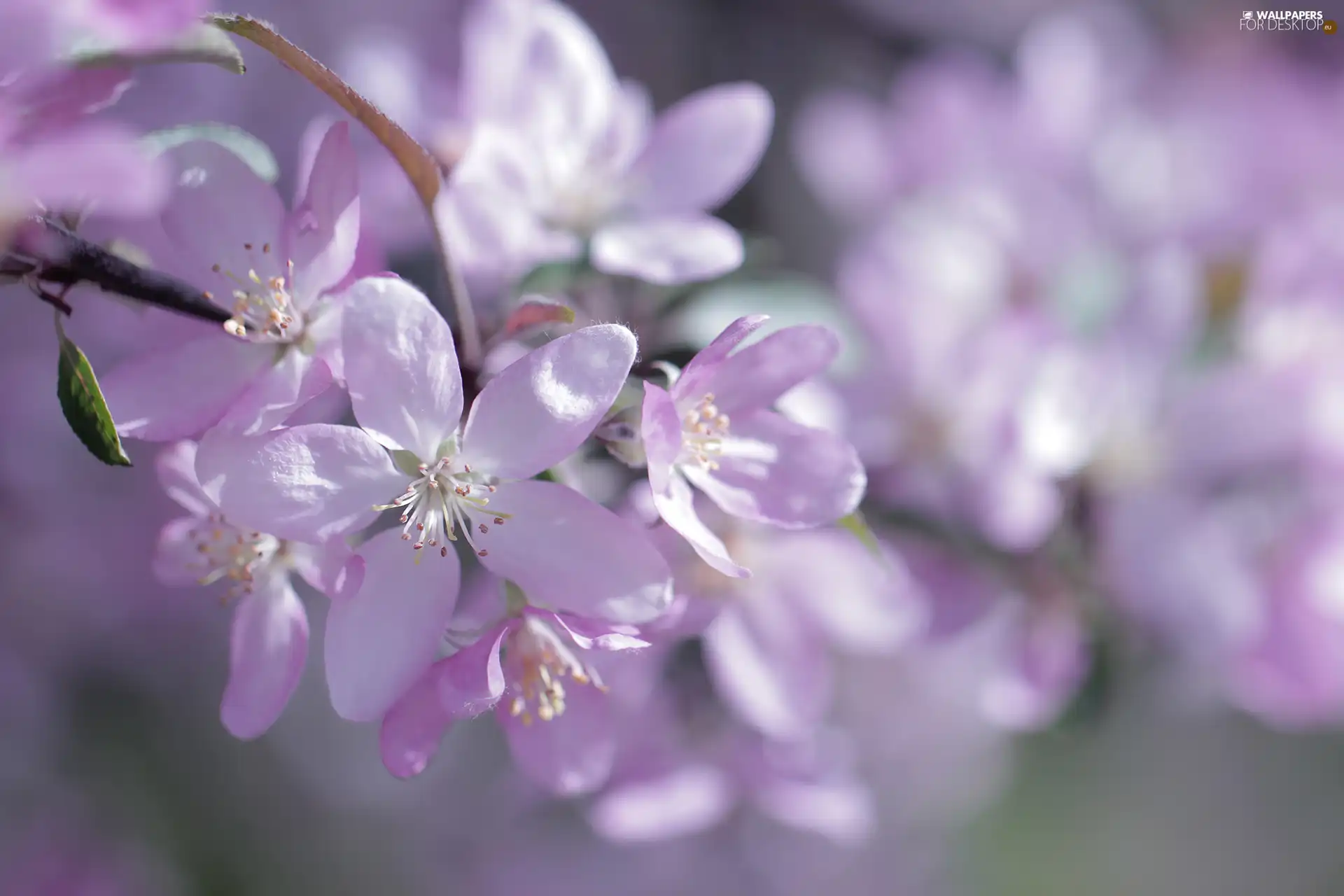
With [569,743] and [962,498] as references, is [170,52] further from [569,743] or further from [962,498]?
[962,498]

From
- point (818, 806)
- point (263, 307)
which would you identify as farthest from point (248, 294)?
point (818, 806)

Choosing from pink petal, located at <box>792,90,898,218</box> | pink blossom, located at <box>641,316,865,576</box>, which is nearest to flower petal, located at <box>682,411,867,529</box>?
Answer: pink blossom, located at <box>641,316,865,576</box>

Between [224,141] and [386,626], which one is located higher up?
[224,141]

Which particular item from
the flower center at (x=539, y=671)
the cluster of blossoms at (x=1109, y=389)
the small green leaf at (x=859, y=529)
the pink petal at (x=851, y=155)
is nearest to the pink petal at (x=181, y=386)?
the flower center at (x=539, y=671)

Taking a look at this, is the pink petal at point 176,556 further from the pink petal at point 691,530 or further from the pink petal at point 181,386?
the pink petal at point 691,530

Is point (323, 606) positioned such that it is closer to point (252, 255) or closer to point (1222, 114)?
point (252, 255)

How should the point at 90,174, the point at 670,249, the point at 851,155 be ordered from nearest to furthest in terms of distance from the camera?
the point at 90,174
the point at 670,249
the point at 851,155

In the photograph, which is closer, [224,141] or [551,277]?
[224,141]
